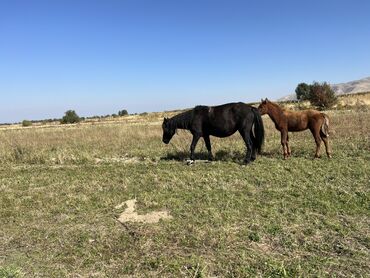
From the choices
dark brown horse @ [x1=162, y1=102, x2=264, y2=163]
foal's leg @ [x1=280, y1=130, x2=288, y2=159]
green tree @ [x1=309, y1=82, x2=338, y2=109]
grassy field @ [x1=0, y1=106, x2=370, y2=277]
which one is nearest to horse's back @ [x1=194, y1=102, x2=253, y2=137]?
dark brown horse @ [x1=162, y1=102, x2=264, y2=163]

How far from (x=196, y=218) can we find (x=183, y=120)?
20.9 ft

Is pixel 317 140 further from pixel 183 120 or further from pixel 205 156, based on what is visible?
pixel 183 120

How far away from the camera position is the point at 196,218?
656cm

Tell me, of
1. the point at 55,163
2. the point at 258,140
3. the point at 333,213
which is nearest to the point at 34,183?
the point at 55,163

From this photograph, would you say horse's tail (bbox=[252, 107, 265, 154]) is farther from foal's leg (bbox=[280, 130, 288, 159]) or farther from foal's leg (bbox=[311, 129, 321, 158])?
foal's leg (bbox=[311, 129, 321, 158])

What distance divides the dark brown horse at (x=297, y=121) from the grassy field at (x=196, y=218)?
0.64m

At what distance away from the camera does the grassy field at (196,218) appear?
193 inches

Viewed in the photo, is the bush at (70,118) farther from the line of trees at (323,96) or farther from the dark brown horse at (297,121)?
the dark brown horse at (297,121)

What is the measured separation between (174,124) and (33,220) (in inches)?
258

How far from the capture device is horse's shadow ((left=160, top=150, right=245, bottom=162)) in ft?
40.3

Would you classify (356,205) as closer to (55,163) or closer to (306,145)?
(306,145)

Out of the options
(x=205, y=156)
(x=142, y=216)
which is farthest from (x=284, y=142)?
(x=142, y=216)

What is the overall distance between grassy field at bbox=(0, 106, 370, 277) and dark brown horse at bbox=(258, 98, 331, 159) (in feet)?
2.10

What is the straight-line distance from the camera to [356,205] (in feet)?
22.5
